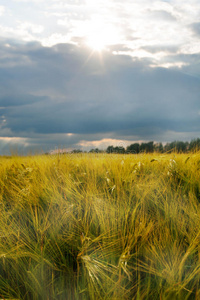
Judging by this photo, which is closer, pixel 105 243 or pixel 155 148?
pixel 105 243

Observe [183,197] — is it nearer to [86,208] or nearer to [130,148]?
[86,208]

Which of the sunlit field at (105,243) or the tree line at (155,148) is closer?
the sunlit field at (105,243)

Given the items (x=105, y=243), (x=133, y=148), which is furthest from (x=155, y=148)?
(x=105, y=243)

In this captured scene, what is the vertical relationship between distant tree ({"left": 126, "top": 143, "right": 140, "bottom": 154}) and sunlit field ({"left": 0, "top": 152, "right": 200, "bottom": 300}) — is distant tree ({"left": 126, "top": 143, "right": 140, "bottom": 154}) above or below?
above

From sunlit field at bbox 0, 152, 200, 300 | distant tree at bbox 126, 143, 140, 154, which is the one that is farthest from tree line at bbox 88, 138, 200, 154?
sunlit field at bbox 0, 152, 200, 300

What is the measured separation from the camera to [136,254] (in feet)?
7.22

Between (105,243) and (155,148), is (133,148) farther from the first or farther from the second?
(105,243)

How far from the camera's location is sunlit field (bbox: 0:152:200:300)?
6.57ft

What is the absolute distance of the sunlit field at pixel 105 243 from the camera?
200cm

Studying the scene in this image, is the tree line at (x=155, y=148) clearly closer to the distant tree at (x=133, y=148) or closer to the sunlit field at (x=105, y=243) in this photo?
the distant tree at (x=133, y=148)

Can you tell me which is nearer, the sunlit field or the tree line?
the sunlit field

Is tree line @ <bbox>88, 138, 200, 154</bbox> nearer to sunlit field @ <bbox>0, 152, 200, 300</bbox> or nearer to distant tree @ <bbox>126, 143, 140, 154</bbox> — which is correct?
distant tree @ <bbox>126, 143, 140, 154</bbox>

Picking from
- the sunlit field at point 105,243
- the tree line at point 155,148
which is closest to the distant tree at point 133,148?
the tree line at point 155,148

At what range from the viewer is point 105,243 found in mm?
2328
